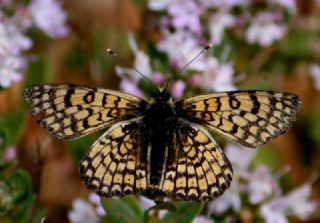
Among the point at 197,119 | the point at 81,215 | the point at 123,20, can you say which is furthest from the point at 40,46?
the point at 197,119

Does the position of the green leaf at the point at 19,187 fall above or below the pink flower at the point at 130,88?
below

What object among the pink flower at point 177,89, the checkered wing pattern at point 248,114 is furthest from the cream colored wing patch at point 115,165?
the pink flower at point 177,89

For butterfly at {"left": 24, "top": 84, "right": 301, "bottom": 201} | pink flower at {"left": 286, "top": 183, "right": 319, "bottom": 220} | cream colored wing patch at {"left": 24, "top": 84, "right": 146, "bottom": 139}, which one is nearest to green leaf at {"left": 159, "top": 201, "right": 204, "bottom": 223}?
butterfly at {"left": 24, "top": 84, "right": 301, "bottom": 201}

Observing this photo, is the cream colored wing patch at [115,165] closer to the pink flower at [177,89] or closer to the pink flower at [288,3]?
the pink flower at [177,89]

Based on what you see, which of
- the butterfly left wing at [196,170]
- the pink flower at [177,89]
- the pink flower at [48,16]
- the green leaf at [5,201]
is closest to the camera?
the butterfly left wing at [196,170]

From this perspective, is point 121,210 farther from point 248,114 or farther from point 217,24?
point 217,24

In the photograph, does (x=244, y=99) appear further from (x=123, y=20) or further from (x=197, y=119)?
(x=123, y=20)
